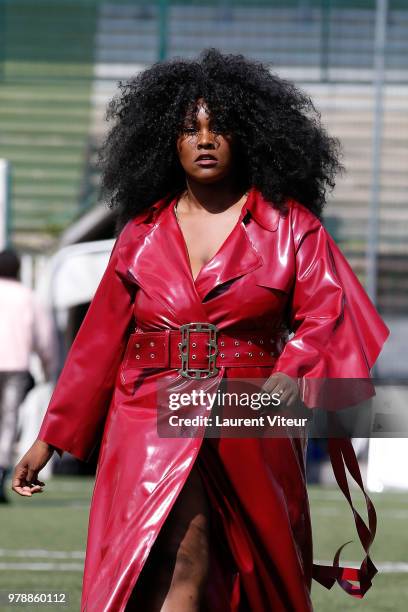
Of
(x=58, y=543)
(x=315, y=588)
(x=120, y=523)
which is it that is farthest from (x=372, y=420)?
(x=58, y=543)

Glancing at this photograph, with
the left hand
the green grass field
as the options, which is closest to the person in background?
the green grass field

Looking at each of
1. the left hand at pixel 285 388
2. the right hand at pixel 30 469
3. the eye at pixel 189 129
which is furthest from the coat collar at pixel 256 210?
the right hand at pixel 30 469

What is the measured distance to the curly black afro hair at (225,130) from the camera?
4426 mm

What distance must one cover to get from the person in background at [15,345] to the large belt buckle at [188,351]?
6.99 metres

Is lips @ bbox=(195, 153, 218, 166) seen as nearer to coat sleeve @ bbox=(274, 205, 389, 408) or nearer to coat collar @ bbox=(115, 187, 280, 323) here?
coat collar @ bbox=(115, 187, 280, 323)

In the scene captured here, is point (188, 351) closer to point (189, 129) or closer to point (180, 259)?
point (180, 259)

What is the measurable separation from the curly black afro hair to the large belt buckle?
0.46 m

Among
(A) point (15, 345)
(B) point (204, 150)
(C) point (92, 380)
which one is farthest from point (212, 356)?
(A) point (15, 345)

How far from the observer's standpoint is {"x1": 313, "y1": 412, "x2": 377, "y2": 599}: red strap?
4242mm

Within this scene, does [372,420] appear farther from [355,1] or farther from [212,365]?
[355,1]

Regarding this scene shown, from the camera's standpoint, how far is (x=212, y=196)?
439 cm

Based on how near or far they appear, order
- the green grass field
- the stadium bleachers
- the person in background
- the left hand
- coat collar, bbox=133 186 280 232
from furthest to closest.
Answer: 1. the stadium bleachers
2. the person in background
3. the green grass field
4. coat collar, bbox=133 186 280 232
5. the left hand

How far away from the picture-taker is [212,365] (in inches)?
164

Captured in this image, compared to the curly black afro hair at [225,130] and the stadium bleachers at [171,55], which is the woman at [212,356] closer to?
the curly black afro hair at [225,130]
